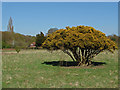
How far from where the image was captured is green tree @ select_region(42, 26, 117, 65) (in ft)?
34.9

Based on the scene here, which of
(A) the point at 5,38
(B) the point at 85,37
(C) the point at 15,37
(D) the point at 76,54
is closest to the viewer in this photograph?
(B) the point at 85,37

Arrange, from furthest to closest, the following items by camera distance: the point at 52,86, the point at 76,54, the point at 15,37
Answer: the point at 15,37
the point at 76,54
the point at 52,86

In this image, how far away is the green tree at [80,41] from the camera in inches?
419

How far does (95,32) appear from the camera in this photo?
11352mm

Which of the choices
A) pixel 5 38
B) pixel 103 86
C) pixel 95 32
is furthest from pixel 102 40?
pixel 5 38

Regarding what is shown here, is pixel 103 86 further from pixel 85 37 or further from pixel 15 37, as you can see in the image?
pixel 15 37

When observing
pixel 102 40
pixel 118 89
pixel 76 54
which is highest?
pixel 102 40

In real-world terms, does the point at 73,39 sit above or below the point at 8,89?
above

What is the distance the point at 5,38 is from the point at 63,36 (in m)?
39.0

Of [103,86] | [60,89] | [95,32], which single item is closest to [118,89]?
[103,86]

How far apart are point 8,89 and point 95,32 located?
676cm

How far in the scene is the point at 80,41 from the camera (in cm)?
1062

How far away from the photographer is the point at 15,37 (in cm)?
5094

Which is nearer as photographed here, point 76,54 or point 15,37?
point 76,54
